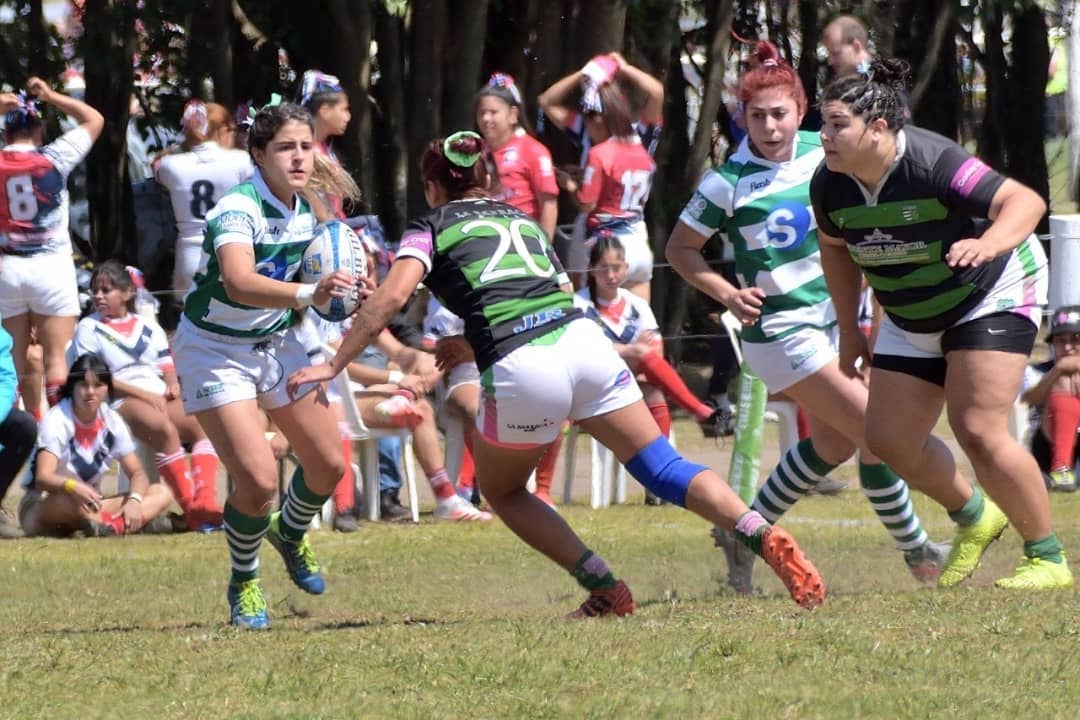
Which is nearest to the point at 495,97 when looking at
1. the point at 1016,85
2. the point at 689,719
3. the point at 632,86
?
the point at 632,86

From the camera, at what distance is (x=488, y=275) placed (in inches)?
259

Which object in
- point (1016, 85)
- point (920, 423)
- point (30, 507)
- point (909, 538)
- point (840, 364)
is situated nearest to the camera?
point (920, 423)

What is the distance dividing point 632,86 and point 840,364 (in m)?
5.64

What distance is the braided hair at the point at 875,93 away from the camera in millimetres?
6539

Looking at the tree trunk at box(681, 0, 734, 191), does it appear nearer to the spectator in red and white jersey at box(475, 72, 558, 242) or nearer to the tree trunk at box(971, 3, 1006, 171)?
the spectator in red and white jersey at box(475, 72, 558, 242)

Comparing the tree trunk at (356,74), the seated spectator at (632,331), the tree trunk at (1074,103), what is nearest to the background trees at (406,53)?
the tree trunk at (356,74)

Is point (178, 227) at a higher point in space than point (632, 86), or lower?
lower

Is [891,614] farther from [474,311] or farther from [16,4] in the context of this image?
[16,4]

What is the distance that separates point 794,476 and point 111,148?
9.61 m

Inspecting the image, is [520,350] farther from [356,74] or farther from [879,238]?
[356,74]

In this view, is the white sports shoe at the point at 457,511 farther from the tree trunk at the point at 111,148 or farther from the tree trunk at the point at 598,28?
the tree trunk at the point at 111,148

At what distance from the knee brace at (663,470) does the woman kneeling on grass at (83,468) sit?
4468mm

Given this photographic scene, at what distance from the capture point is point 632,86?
12.6 m

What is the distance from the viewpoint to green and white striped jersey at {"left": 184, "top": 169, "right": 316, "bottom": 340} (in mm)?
7133
